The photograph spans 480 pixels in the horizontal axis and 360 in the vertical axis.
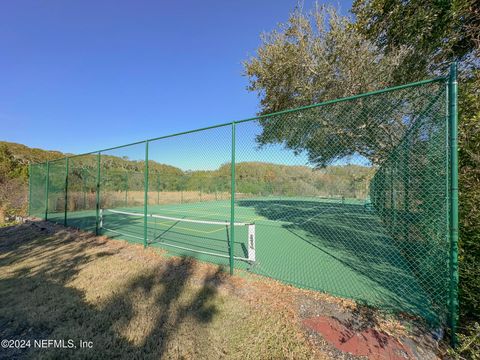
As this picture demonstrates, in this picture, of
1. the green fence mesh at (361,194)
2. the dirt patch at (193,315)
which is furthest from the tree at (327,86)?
the dirt patch at (193,315)

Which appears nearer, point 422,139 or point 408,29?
point 422,139

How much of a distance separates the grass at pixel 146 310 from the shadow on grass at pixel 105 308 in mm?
10

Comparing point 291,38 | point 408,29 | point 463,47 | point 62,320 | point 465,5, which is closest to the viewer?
point 62,320

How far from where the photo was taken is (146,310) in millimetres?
2746

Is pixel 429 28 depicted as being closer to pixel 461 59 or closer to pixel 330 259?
pixel 461 59

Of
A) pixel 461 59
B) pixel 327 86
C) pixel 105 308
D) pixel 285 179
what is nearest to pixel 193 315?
pixel 105 308

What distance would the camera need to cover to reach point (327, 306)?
282 centimetres

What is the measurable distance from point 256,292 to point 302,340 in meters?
1.02

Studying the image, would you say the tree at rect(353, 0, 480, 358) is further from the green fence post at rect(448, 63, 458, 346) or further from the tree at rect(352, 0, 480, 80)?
the green fence post at rect(448, 63, 458, 346)

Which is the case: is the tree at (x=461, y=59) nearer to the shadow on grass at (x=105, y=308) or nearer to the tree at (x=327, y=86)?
the tree at (x=327, y=86)

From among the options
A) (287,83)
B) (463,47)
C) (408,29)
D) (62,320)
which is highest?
(287,83)

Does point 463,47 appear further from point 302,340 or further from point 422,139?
point 302,340

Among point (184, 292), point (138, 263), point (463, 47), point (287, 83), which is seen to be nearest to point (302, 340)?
point (184, 292)

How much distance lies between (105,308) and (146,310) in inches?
21.2
